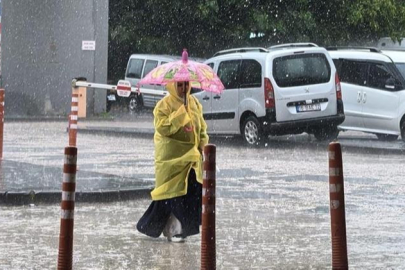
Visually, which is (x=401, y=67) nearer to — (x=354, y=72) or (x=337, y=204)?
(x=354, y=72)

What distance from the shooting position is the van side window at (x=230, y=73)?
78.7ft

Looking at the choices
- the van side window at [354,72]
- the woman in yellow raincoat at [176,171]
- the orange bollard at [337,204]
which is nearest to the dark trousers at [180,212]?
the woman in yellow raincoat at [176,171]

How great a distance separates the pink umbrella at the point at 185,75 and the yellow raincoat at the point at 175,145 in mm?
144

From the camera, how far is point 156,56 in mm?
37844

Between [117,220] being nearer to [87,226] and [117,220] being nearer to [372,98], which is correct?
[87,226]

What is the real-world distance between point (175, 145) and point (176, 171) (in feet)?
0.82

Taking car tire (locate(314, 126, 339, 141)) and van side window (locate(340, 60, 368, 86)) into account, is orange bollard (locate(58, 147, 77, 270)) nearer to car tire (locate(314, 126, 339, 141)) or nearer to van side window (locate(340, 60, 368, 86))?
car tire (locate(314, 126, 339, 141))

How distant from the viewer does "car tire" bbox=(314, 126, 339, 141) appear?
24.2 m

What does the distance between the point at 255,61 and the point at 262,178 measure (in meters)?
7.00

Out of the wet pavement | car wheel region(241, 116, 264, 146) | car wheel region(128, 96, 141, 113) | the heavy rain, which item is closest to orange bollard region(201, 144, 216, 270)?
the heavy rain

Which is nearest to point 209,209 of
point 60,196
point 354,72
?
point 60,196

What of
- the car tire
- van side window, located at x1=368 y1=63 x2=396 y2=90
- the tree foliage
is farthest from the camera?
the tree foliage

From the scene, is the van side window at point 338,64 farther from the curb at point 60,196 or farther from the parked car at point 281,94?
the curb at point 60,196

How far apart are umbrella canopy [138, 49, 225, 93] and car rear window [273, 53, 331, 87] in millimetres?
11885
